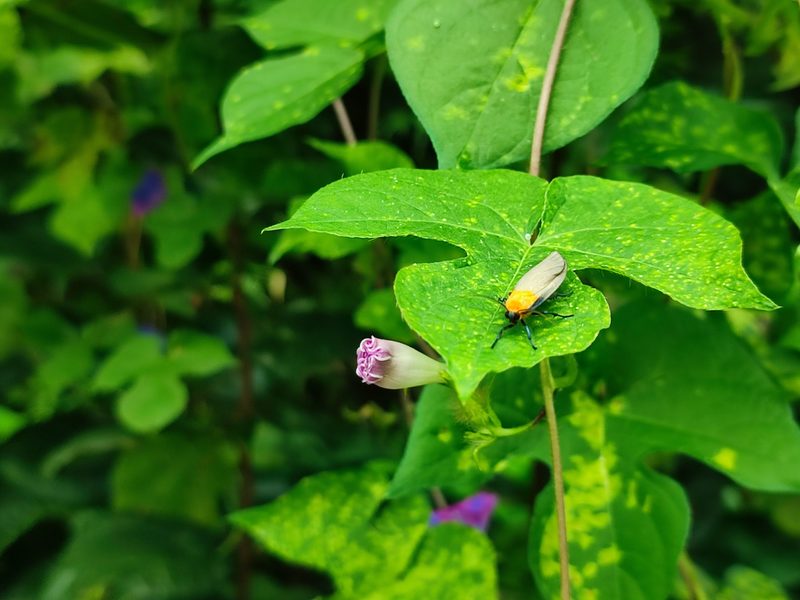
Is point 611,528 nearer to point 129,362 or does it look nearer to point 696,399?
point 696,399

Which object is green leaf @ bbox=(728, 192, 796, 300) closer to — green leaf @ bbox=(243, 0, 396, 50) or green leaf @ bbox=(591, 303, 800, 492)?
green leaf @ bbox=(591, 303, 800, 492)

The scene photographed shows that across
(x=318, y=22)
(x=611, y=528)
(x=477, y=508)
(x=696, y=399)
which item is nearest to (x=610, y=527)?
(x=611, y=528)

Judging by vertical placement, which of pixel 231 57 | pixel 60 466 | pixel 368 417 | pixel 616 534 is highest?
pixel 231 57

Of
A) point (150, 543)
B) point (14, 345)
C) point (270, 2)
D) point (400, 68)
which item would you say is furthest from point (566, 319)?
point (14, 345)

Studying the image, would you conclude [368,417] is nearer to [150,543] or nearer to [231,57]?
[150,543]

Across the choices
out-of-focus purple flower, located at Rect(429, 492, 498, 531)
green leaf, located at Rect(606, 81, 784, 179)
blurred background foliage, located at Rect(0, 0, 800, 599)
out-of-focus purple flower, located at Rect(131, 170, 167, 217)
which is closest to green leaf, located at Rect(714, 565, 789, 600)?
blurred background foliage, located at Rect(0, 0, 800, 599)

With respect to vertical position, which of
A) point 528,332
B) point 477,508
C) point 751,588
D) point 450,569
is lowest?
point 751,588
